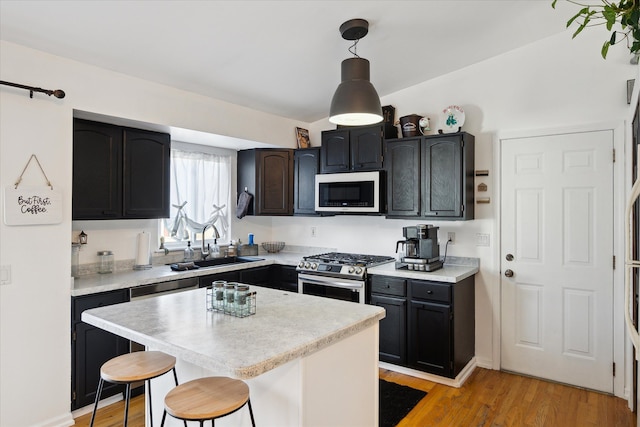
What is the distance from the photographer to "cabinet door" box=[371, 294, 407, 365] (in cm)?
358

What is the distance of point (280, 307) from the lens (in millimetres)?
2223

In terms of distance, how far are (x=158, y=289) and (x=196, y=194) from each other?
1.43 m

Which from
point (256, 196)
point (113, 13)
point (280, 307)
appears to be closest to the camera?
point (280, 307)

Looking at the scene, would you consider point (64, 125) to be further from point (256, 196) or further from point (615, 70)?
point (615, 70)

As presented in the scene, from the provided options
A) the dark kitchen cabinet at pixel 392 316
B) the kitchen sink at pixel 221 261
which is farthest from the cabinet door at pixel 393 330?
the kitchen sink at pixel 221 261

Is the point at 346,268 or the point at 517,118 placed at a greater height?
the point at 517,118

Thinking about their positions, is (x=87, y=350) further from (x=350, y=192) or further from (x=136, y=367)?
(x=350, y=192)

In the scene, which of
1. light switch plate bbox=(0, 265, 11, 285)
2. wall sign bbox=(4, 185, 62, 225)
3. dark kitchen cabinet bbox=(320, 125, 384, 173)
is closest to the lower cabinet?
dark kitchen cabinet bbox=(320, 125, 384, 173)

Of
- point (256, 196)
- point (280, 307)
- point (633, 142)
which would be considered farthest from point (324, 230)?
point (633, 142)

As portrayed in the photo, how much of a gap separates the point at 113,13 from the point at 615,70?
3.66 metres

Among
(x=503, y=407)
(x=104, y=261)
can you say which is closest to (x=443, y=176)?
(x=503, y=407)

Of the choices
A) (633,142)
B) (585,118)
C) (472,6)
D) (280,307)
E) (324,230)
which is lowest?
(280,307)

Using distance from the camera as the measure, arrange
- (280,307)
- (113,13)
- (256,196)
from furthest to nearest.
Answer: (256,196) < (113,13) < (280,307)

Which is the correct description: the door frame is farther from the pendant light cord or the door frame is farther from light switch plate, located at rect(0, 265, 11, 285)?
light switch plate, located at rect(0, 265, 11, 285)
